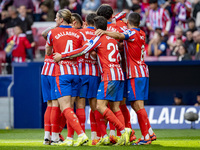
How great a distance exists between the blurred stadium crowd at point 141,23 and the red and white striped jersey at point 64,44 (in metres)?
6.87

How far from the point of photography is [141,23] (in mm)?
16453

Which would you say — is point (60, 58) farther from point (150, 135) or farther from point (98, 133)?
point (150, 135)

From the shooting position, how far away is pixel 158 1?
1714 centimetres

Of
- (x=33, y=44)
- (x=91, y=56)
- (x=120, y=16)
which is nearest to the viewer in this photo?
(x=91, y=56)

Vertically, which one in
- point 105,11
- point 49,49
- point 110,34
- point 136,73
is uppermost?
point 105,11

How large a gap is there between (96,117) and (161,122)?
17.2 feet

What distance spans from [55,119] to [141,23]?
361 inches

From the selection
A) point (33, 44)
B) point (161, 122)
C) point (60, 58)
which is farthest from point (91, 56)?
point (33, 44)

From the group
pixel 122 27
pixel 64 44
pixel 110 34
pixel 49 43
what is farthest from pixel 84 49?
pixel 122 27

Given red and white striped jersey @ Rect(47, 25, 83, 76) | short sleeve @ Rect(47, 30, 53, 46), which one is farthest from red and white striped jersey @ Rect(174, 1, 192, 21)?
short sleeve @ Rect(47, 30, 53, 46)

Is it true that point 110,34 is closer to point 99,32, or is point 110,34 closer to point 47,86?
point 99,32

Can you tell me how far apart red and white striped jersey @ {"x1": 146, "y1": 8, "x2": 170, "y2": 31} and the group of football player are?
8.13 m

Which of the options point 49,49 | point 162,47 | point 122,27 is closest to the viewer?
point 49,49

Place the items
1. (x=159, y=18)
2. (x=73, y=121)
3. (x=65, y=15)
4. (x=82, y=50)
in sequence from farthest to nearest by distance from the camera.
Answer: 1. (x=159, y=18)
2. (x=65, y=15)
3. (x=82, y=50)
4. (x=73, y=121)
